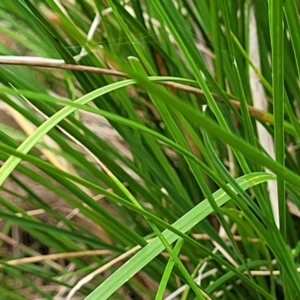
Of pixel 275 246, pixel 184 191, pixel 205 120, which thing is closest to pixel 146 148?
pixel 184 191

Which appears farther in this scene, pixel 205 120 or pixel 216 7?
pixel 216 7

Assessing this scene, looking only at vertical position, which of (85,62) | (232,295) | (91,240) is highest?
(85,62)

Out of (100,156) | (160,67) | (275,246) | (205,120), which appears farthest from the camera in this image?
(160,67)

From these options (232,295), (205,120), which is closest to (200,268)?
(232,295)

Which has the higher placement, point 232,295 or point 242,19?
point 242,19

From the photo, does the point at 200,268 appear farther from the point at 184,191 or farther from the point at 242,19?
the point at 242,19

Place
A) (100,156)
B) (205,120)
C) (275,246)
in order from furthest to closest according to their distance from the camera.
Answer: (100,156) → (275,246) → (205,120)

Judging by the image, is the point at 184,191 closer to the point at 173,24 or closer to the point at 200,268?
the point at 200,268
